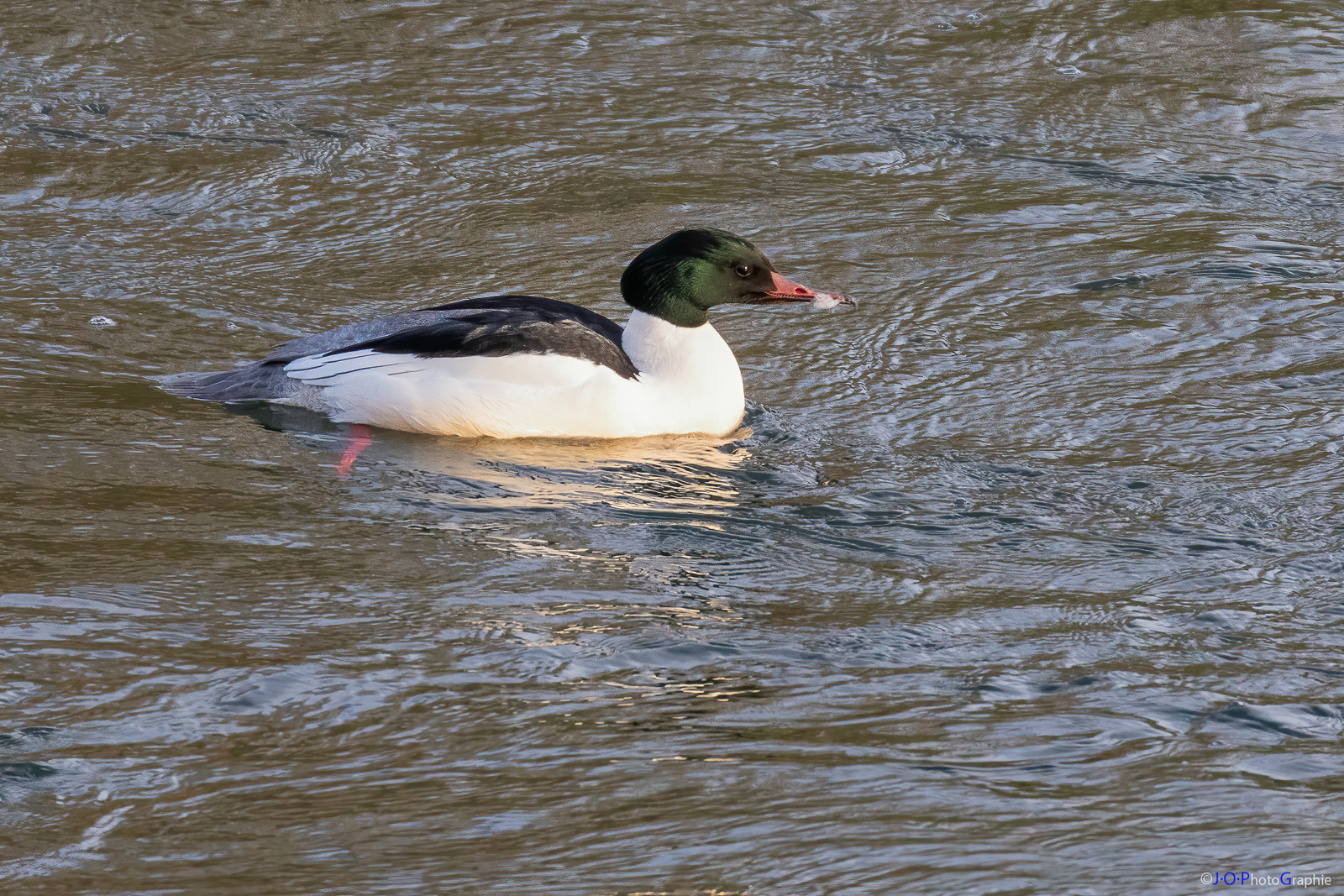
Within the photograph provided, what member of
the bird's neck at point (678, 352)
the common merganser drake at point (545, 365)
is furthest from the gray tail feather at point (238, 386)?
the bird's neck at point (678, 352)

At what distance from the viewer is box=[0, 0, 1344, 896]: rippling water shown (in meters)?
3.59

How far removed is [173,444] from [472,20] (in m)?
6.11

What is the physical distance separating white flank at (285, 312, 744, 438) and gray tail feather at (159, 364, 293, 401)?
0.18 ft

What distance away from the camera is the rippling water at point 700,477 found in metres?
3.59

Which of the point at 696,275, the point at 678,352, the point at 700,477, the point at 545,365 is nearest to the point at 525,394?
the point at 545,365

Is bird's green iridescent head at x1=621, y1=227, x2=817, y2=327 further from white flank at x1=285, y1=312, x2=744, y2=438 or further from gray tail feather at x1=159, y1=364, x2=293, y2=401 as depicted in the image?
gray tail feather at x1=159, y1=364, x2=293, y2=401

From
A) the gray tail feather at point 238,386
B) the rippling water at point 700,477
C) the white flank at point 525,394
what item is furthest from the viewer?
the gray tail feather at point 238,386

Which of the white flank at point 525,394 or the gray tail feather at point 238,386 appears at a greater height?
the gray tail feather at point 238,386

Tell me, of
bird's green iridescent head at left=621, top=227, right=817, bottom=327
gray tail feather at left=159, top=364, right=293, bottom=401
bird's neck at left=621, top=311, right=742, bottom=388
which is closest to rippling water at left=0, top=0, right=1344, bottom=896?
gray tail feather at left=159, top=364, right=293, bottom=401

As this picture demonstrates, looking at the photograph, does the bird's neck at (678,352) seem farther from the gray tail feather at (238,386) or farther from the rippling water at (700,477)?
the gray tail feather at (238,386)

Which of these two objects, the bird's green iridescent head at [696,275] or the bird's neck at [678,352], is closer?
the bird's neck at [678,352]

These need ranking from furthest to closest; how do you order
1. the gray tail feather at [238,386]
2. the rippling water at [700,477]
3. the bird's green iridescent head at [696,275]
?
the bird's green iridescent head at [696,275], the gray tail feather at [238,386], the rippling water at [700,477]

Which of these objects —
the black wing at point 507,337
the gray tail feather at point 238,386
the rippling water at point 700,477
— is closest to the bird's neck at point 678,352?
the black wing at point 507,337

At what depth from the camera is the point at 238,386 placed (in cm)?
658
